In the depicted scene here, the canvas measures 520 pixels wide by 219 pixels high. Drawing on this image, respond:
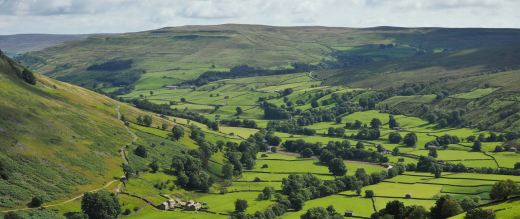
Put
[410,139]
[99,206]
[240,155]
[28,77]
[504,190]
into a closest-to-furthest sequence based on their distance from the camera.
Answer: [504,190] → [99,206] → [28,77] → [240,155] → [410,139]

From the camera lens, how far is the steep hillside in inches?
3649

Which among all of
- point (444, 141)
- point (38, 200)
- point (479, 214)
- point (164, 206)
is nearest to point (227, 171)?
point (164, 206)

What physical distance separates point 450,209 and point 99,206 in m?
72.5

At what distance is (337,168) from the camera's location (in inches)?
5930

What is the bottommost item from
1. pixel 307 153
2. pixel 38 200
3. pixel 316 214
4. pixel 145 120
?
pixel 307 153

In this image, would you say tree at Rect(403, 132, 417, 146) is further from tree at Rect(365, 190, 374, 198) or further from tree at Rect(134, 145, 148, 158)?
tree at Rect(134, 145, 148, 158)

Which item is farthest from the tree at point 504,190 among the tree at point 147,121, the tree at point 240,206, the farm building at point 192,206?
the tree at point 147,121

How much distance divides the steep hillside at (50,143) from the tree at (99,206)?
19.4ft

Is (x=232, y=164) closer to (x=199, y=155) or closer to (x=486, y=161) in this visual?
(x=199, y=155)

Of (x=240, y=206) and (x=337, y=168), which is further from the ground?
(x=337, y=168)

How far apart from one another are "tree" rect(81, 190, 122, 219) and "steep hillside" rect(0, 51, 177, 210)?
5.92 m

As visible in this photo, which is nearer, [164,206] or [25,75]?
[164,206]

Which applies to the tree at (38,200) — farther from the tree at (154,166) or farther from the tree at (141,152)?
the tree at (141,152)

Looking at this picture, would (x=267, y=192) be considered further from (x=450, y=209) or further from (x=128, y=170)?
(x=450, y=209)
